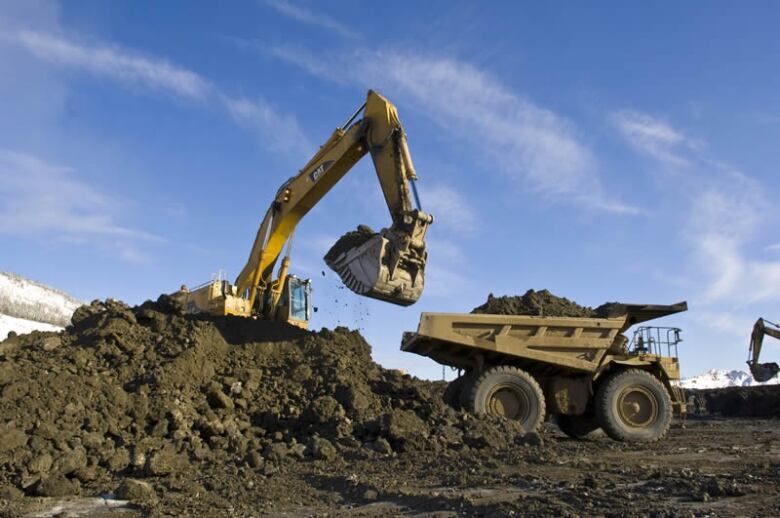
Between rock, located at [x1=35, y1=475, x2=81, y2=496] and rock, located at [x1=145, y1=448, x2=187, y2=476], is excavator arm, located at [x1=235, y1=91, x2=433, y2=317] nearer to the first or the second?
rock, located at [x1=145, y1=448, x2=187, y2=476]

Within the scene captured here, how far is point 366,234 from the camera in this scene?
38.8ft

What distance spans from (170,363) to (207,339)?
906 millimetres

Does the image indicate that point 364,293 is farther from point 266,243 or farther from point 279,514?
point 279,514

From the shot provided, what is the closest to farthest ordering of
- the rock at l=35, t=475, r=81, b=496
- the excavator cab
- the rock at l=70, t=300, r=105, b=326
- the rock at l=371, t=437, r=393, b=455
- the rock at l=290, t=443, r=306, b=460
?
the rock at l=35, t=475, r=81, b=496 < the rock at l=290, t=443, r=306, b=460 < the rock at l=371, t=437, r=393, b=455 < the rock at l=70, t=300, r=105, b=326 < the excavator cab

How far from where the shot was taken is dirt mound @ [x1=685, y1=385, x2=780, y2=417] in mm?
30906

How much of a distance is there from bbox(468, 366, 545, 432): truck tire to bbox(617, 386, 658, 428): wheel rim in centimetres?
168

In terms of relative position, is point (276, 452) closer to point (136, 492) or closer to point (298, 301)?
point (136, 492)

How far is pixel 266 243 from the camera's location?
13844 mm

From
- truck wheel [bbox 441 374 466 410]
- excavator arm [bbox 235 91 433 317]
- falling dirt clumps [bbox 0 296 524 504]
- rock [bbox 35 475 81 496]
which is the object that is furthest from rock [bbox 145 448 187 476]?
truck wheel [bbox 441 374 466 410]

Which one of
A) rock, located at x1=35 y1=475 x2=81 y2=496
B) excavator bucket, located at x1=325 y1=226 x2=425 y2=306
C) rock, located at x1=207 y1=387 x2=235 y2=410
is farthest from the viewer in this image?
excavator bucket, located at x1=325 y1=226 x2=425 y2=306

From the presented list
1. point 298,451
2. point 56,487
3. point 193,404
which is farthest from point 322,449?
point 56,487

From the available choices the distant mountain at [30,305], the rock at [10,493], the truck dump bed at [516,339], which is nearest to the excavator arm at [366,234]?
the truck dump bed at [516,339]

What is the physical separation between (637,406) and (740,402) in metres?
25.1

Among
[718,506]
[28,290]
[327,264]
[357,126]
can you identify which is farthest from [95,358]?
[28,290]
